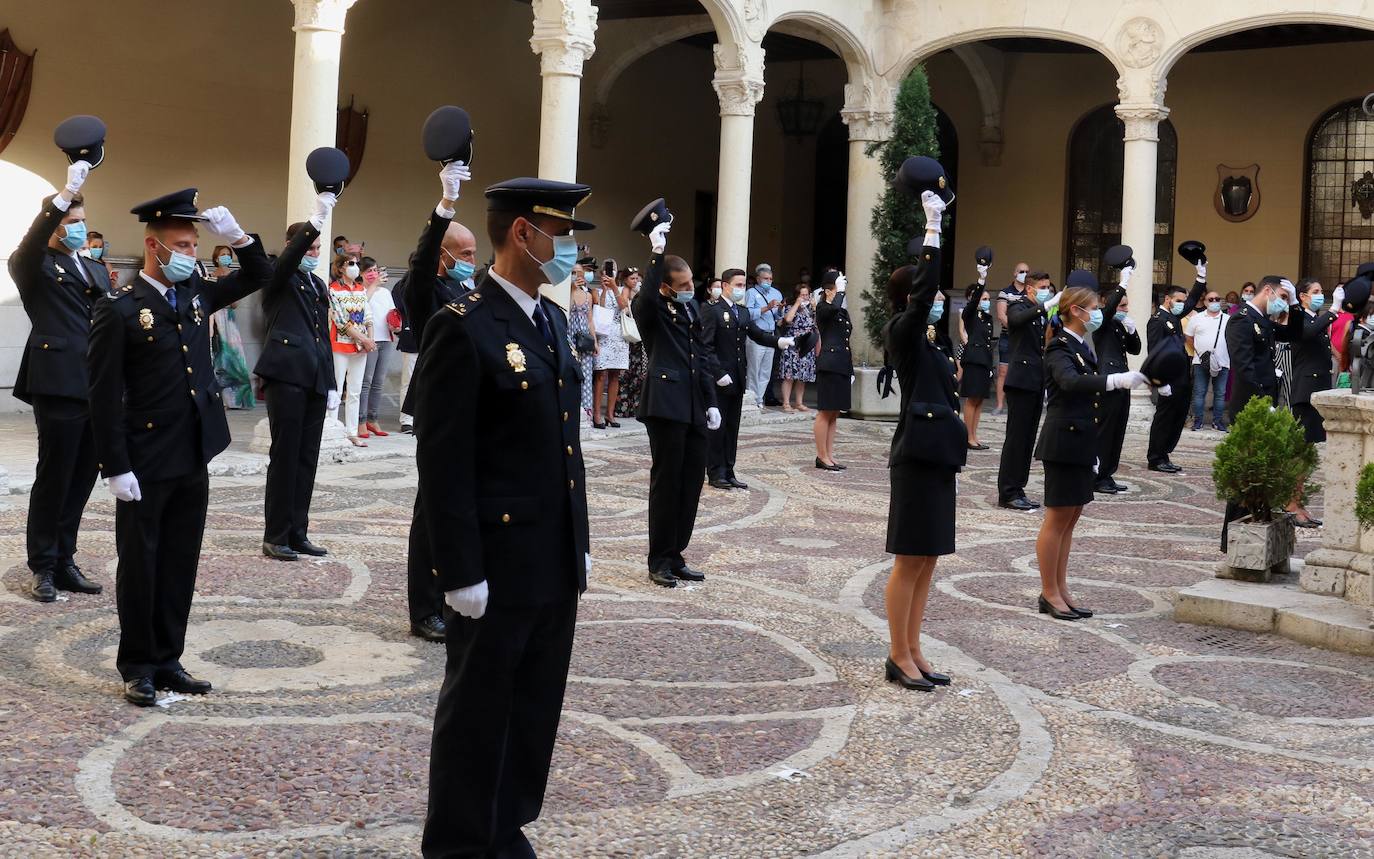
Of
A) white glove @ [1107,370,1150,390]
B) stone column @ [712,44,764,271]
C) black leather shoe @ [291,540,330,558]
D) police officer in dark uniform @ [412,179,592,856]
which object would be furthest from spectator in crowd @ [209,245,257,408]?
police officer in dark uniform @ [412,179,592,856]

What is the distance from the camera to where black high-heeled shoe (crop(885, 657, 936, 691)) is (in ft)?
17.7

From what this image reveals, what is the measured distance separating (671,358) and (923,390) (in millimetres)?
2172

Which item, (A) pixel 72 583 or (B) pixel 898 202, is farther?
(B) pixel 898 202

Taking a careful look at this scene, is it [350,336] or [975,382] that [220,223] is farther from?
[975,382]

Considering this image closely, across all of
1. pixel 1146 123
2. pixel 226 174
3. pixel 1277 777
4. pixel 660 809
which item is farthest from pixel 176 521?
pixel 1146 123

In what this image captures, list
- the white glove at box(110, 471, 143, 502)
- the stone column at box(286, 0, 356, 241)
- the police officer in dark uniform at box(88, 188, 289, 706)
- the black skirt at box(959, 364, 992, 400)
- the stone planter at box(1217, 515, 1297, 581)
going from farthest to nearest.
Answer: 1. the black skirt at box(959, 364, 992, 400)
2. the stone column at box(286, 0, 356, 241)
3. the stone planter at box(1217, 515, 1297, 581)
4. the police officer in dark uniform at box(88, 188, 289, 706)
5. the white glove at box(110, 471, 143, 502)

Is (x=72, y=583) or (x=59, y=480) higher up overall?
(x=59, y=480)

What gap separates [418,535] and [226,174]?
36.9ft

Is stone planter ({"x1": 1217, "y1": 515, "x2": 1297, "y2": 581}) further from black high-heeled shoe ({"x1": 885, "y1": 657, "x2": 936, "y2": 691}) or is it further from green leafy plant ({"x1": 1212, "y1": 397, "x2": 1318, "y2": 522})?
black high-heeled shoe ({"x1": 885, "y1": 657, "x2": 936, "y2": 691})

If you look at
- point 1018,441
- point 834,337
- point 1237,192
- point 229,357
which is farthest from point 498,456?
point 1237,192

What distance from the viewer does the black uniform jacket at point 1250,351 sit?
1147 centimetres

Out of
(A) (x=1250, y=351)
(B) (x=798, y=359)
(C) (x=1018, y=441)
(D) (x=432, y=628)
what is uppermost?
(B) (x=798, y=359)

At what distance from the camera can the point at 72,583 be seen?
6309 millimetres

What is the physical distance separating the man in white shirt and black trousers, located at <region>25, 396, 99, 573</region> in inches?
516
